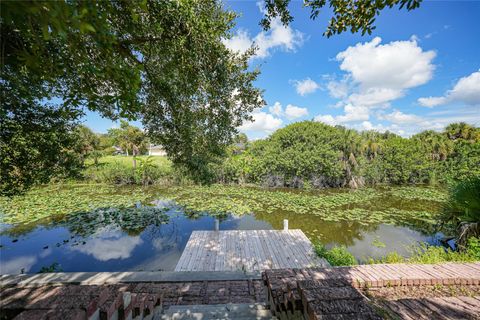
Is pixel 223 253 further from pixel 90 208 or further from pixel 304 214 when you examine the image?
pixel 90 208

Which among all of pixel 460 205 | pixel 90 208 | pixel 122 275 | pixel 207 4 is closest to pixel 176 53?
pixel 207 4

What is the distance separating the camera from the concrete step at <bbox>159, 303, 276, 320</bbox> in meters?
2.68

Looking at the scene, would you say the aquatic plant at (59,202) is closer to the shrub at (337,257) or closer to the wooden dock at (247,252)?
the wooden dock at (247,252)

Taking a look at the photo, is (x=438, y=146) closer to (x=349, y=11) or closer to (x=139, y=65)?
(x=349, y=11)

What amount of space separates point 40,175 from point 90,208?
30.1 ft

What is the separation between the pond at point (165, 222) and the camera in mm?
7242

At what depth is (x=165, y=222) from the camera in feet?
33.3

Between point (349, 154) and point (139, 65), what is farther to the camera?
point (349, 154)

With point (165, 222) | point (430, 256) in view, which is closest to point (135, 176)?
point (165, 222)

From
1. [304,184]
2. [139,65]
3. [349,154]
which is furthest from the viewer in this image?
[349,154]

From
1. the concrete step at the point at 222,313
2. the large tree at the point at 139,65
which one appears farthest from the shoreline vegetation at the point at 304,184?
the concrete step at the point at 222,313

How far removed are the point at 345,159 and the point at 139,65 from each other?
21.1m

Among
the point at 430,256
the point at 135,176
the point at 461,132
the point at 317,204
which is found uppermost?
the point at 461,132

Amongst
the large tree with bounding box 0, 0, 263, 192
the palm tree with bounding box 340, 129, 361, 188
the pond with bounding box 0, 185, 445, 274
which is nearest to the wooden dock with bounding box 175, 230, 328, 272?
the pond with bounding box 0, 185, 445, 274
